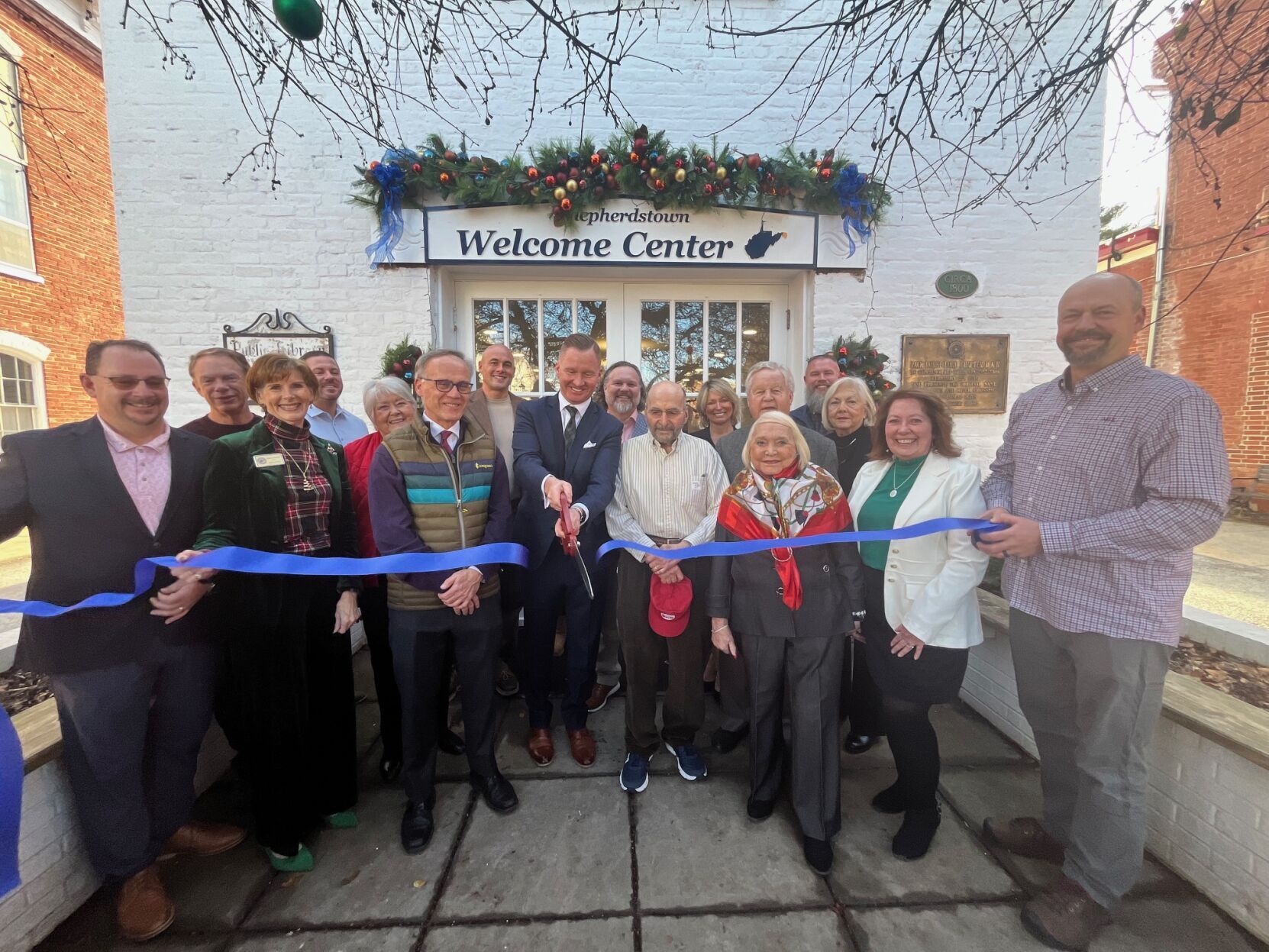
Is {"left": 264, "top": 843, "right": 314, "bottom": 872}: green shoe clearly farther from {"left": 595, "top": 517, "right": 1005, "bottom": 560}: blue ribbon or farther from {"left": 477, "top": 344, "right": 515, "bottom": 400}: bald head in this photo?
{"left": 477, "top": 344, "right": 515, "bottom": 400}: bald head

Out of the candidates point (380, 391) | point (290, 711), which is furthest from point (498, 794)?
point (380, 391)

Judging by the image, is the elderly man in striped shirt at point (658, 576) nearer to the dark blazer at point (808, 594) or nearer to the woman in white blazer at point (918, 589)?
the dark blazer at point (808, 594)

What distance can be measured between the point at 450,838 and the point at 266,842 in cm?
A: 69

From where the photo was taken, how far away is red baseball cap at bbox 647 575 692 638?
2.42m

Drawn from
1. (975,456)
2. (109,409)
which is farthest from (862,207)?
(109,409)

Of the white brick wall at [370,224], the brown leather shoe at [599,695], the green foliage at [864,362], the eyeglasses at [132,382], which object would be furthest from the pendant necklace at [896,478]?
the white brick wall at [370,224]

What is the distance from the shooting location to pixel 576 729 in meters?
2.88

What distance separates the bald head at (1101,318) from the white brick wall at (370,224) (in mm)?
3002

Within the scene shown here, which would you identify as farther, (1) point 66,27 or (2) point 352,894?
(1) point 66,27

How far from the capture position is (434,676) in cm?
232

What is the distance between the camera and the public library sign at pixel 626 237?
4574mm

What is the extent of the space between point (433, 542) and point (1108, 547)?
2.39 metres

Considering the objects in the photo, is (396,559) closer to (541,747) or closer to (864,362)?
(541,747)

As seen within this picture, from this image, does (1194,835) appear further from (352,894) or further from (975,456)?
(975,456)
